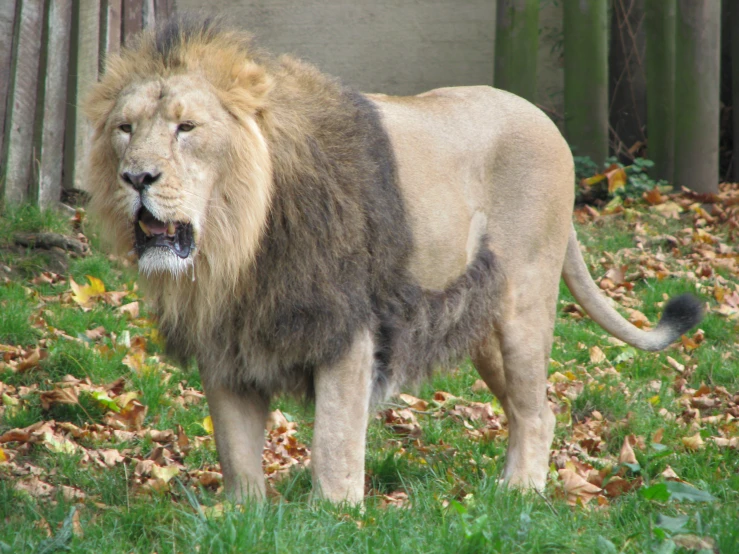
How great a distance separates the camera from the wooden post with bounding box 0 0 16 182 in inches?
238

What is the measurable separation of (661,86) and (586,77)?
0.65m

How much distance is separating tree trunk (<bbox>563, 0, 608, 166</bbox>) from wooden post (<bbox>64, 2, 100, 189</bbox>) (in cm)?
392

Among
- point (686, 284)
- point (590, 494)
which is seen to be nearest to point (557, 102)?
point (686, 284)

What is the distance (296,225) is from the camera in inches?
132

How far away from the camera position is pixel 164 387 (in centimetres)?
471

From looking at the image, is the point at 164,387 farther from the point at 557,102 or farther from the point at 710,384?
the point at 557,102

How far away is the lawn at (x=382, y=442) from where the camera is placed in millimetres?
2949

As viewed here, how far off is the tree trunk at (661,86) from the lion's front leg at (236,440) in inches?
227

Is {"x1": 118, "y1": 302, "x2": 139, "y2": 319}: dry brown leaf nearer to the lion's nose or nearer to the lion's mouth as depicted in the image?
the lion's mouth

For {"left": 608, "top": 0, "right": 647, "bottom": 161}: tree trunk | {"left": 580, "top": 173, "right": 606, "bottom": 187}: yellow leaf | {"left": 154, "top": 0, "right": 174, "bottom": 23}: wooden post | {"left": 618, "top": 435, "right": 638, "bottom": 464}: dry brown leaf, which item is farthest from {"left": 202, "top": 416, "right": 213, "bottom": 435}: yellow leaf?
{"left": 608, "top": 0, "right": 647, "bottom": 161}: tree trunk

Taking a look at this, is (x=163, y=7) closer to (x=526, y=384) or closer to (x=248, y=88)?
(x=248, y=88)

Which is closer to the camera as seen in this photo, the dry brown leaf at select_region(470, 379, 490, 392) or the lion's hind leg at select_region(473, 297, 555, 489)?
the lion's hind leg at select_region(473, 297, 555, 489)

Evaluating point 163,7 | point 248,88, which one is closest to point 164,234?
point 248,88

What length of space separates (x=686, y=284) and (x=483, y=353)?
8.89 ft
